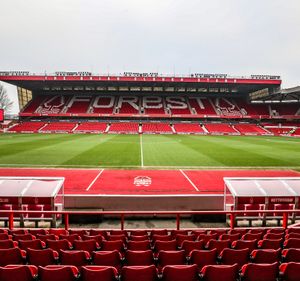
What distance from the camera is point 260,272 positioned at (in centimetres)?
440

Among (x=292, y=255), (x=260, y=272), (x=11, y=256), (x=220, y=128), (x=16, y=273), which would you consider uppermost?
(x=220, y=128)

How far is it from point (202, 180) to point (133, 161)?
27.3 ft

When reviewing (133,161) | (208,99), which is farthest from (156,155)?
(208,99)

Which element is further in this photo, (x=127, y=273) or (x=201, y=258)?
(x=201, y=258)

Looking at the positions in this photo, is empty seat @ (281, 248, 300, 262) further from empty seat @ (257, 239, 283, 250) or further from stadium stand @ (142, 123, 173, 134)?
stadium stand @ (142, 123, 173, 134)

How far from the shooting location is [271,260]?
208 inches

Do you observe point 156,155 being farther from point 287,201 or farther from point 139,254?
point 139,254

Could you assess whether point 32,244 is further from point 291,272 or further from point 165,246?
point 291,272

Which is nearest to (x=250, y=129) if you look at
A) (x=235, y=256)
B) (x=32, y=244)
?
(x=235, y=256)

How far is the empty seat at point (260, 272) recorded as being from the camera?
4.38 m

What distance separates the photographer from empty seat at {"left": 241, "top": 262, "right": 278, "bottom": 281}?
14.4 ft

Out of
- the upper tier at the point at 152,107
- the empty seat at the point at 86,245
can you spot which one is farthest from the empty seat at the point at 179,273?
the upper tier at the point at 152,107

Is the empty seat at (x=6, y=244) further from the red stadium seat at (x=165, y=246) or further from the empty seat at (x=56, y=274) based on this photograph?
the red stadium seat at (x=165, y=246)

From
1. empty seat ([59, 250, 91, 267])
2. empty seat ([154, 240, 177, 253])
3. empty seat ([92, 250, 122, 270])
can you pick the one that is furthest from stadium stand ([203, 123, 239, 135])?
empty seat ([59, 250, 91, 267])
